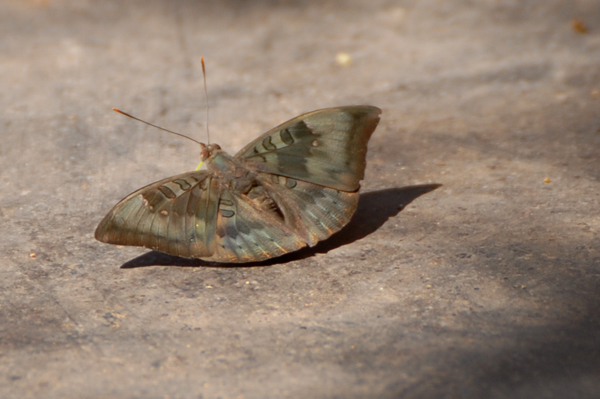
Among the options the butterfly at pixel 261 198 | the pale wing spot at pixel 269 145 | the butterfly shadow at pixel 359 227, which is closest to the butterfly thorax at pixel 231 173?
the butterfly at pixel 261 198

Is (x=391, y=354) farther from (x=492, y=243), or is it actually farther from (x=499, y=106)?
(x=499, y=106)

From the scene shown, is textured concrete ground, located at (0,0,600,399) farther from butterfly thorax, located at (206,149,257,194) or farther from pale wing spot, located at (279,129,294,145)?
pale wing spot, located at (279,129,294,145)

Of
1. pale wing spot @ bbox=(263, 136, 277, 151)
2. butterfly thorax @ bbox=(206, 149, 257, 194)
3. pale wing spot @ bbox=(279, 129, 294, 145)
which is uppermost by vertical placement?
pale wing spot @ bbox=(279, 129, 294, 145)

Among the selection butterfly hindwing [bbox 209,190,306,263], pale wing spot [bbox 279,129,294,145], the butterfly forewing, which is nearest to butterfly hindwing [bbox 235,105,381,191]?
pale wing spot [bbox 279,129,294,145]

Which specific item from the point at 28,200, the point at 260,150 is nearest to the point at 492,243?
the point at 260,150

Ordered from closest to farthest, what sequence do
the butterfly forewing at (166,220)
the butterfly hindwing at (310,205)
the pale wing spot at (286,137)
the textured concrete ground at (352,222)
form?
the textured concrete ground at (352,222) → the butterfly forewing at (166,220) → the butterfly hindwing at (310,205) → the pale wing spot at (286,137)

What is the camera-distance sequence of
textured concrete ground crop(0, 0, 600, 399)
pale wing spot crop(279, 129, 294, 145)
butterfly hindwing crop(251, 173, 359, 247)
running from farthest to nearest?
pale wing spot crop(279, 129, 294, 145) → butterfly hindwing crop(251, 173, 359, 247) → textured concrete ground crop(0, 0, 600, 399)

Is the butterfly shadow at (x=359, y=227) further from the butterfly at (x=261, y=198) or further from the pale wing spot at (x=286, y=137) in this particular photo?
the pale wing spot at (x=286, y=137)
